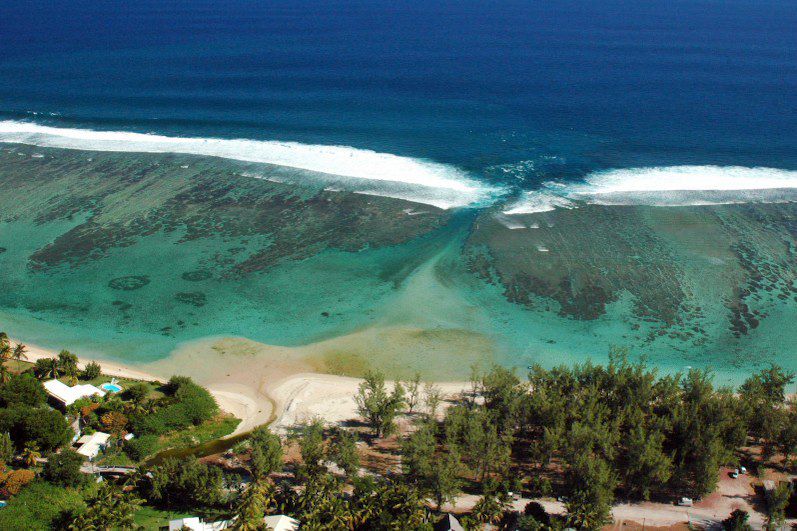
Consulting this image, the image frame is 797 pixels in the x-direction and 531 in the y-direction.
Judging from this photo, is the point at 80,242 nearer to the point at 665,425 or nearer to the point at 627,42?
the point at 665,425

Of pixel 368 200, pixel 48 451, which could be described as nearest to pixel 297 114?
pixel 368 200

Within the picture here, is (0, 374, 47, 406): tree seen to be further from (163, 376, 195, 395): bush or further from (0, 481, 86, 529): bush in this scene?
(163, 376, 195, 395): bush

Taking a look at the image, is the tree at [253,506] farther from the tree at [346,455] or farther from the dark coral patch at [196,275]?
the dark coral patch at [196,275]

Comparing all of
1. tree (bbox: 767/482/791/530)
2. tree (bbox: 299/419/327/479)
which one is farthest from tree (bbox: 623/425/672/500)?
tree (bbox: 299/419/327/479)

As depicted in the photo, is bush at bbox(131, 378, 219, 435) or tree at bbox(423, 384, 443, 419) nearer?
bush at bbox(131, 378, 219, 435)

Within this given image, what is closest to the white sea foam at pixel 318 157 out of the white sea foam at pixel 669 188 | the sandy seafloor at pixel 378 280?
the sandy seafloor at pixel 378 280

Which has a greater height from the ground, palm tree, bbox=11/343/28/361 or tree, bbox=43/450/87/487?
palm tree, bbox=11/343/28/361
